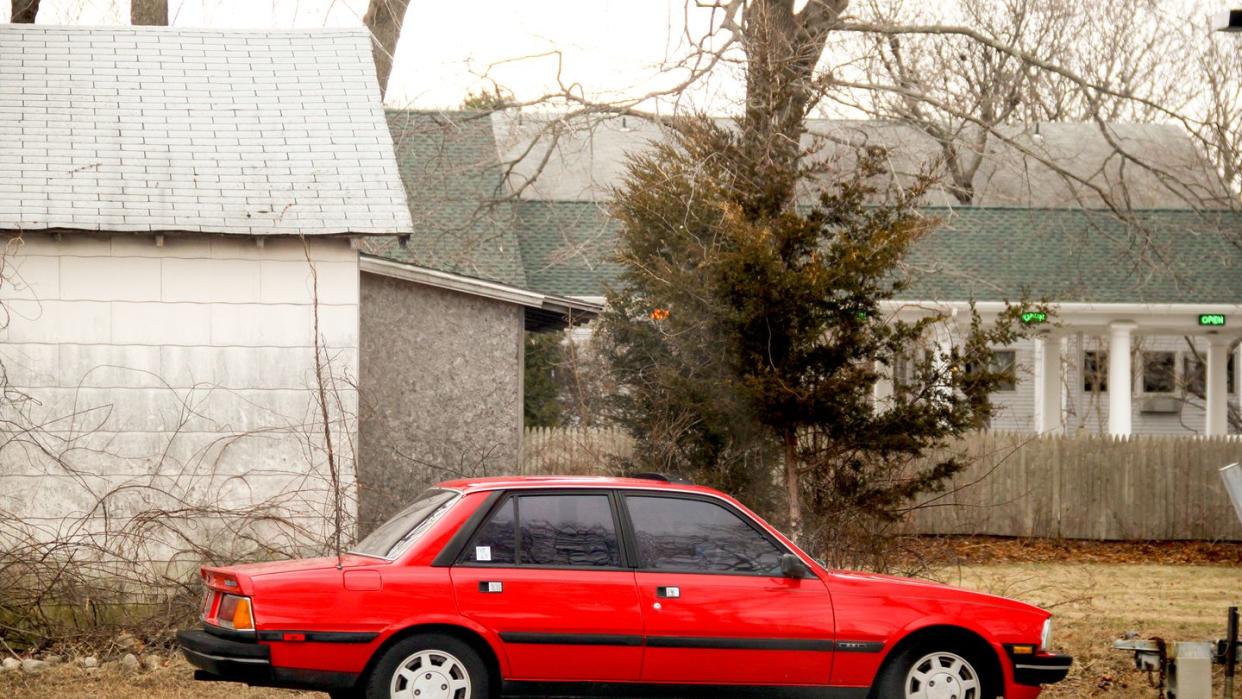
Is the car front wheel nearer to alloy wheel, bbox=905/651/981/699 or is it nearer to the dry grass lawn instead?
alloy wheel, bbox=905/651/981/699

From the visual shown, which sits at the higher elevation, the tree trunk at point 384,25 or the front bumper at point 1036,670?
the tree trunk at point 384,25

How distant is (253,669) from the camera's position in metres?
7.72

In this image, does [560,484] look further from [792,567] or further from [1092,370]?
[1092,370]

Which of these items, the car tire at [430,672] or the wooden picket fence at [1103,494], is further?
the wooden picket fence at [1103,494]

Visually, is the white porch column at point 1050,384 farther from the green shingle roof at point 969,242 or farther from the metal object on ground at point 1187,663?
the metal object on ground at point 1187,663

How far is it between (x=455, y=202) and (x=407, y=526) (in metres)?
14.7

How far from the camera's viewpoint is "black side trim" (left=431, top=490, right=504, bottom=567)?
811cm

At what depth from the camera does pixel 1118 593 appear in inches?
700

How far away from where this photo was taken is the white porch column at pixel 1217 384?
90.7 ft

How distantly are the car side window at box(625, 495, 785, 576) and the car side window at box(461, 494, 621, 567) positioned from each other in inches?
7.3

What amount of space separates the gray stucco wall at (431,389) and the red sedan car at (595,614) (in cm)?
620

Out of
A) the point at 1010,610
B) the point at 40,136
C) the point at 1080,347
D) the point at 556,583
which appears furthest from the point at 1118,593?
the point at 1080,347

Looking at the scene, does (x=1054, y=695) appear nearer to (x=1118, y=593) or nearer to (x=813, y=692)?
(x=813, y=692)

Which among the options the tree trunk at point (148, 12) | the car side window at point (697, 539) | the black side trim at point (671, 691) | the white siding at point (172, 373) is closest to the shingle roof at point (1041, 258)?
the tree trunk at point (148, 12)
